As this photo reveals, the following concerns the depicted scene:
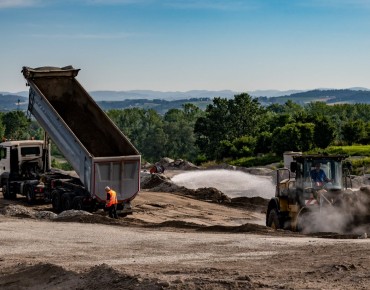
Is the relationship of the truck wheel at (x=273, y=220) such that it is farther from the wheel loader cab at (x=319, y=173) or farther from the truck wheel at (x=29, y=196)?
the truck wheel at (x=29, y=196)

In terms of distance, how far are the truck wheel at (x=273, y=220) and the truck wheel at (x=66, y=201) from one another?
9649mm

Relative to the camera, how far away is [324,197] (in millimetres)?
20703

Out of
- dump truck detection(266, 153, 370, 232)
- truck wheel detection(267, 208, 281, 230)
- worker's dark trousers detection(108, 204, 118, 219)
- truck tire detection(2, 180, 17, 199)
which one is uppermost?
dump truck detection(266, 153, 370, 232)

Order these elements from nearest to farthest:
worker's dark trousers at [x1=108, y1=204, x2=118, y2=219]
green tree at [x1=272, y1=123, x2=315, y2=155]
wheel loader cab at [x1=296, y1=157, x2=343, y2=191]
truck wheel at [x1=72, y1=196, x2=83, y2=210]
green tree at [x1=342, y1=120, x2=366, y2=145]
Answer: wheel loader cab at [x1=296, y1=157, x2=343, y2=191]
worker's dark trousers at [x1=108, y1=204, x2=118, y2=219]
truck wheel at [x1=72, y1=196, x2=83, y2=210]
green tree at [x1=272, y1=123, x2=315, y2=155]
green tree at [x1=342, y1=120, x2=366, y2=145]

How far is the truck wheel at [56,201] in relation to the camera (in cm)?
A: 3023

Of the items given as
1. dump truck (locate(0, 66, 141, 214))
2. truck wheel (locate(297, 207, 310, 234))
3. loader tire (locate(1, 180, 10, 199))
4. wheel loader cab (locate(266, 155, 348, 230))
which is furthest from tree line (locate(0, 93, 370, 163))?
truck wheel (locate(297, 207, 310, 234))

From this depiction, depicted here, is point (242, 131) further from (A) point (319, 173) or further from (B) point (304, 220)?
(B) point (304, 220)

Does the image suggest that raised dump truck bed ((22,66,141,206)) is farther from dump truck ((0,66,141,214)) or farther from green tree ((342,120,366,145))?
green tree ((342,120,366,145))

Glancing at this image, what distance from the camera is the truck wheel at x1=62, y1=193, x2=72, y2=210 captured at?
29288mm

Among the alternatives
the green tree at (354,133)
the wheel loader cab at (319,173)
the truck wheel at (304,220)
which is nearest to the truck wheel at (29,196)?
the truck wheel at (304,220)

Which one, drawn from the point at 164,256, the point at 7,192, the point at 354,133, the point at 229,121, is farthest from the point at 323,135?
the point at 164,256

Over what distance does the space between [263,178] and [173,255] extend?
109 ft

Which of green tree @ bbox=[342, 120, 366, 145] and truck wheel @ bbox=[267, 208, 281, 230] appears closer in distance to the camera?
truck wheel @ bbox=[267, 208, 281, 230]

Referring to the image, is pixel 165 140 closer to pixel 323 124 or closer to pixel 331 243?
pixel 323 124
